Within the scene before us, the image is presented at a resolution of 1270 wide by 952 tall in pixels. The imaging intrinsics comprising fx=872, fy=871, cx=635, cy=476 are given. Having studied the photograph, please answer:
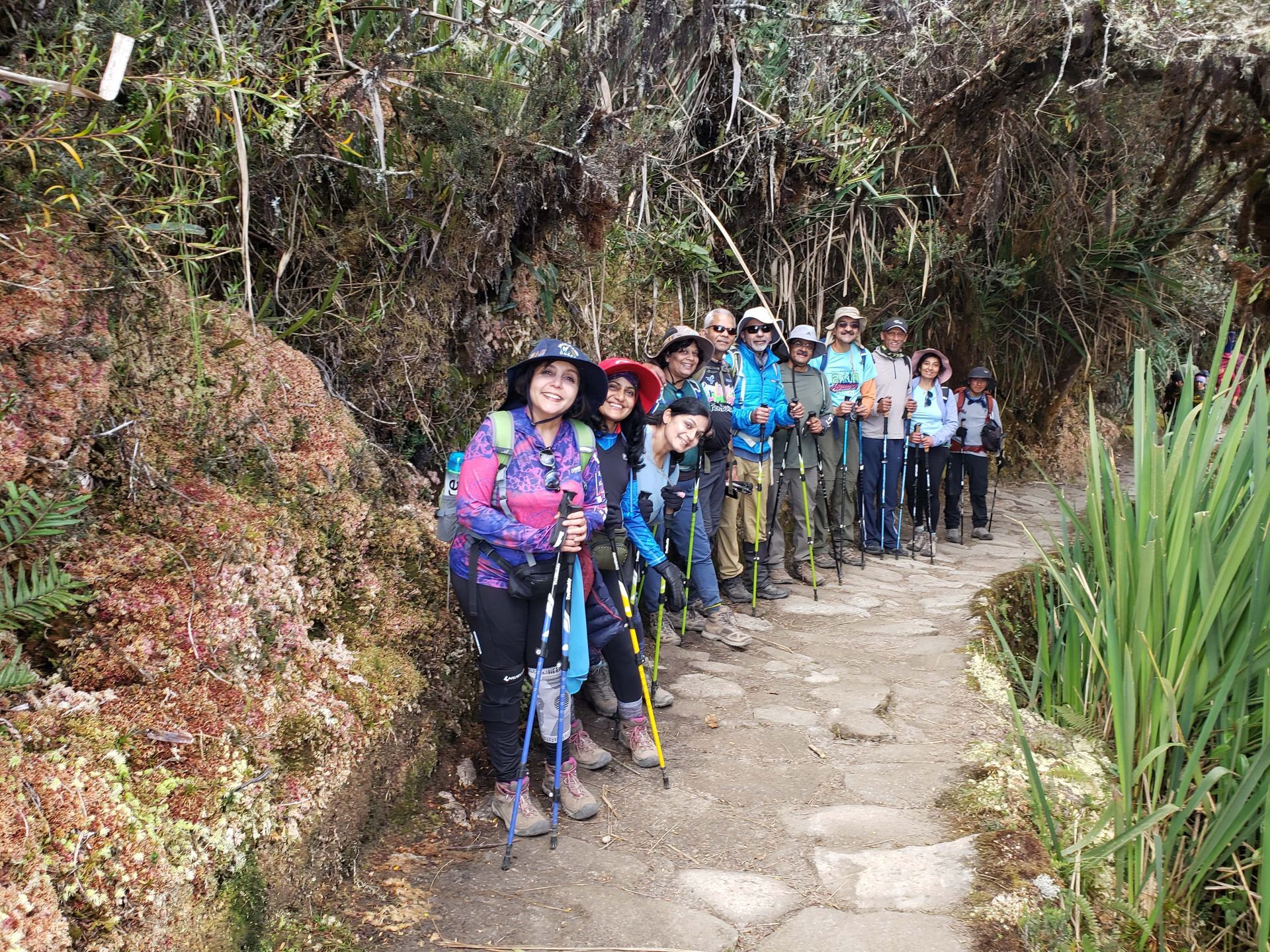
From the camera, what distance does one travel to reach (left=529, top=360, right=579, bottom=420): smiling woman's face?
3.72m

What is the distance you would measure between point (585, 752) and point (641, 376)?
192cm

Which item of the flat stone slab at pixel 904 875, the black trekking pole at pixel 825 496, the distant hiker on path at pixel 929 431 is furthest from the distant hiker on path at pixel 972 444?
the flat stone slab at pixel 904 875

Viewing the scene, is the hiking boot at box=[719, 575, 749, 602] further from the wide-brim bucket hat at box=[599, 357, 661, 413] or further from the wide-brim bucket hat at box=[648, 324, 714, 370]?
the wide-brim bucket hat at box=[599, 357, 661, 413]

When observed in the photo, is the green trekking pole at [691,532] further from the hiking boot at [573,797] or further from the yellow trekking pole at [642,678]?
the hiking boot at [573,797]

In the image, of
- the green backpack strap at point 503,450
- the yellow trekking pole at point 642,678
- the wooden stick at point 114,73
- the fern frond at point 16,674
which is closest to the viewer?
→ the fern frond at point 16,674

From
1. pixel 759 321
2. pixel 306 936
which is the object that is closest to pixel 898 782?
pixel 306 936

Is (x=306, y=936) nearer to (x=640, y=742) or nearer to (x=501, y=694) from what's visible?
(x=501, y=694)

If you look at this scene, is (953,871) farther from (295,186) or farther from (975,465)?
(975,465)

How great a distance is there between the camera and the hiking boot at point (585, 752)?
4.16 meters

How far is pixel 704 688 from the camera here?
518 centimetres

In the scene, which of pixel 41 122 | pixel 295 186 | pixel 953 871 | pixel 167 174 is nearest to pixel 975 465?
pixel 953 871

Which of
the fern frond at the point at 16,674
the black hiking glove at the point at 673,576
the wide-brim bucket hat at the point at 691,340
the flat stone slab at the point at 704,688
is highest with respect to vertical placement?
the wide-brim bucket hat at the point at 691,340

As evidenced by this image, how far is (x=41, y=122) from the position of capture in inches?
108

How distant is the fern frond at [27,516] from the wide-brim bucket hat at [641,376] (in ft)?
7.78
